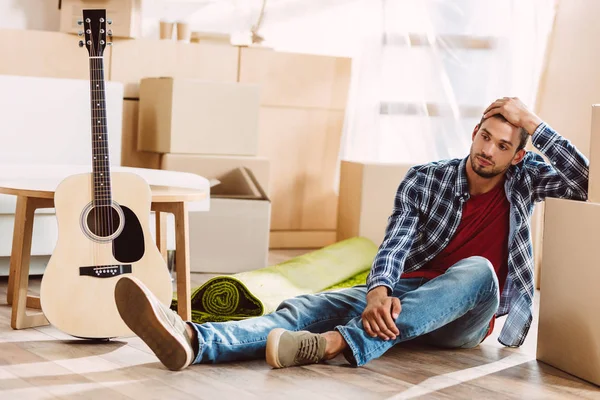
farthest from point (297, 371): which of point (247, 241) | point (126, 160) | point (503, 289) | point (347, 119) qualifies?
point (347, 119)

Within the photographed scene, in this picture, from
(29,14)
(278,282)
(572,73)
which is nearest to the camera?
(278,282)

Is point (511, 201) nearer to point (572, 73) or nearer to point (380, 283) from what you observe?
point (380, 283)

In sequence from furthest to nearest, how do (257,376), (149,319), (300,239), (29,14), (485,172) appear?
(300,239)
(29,14)
(485,172)
(257,376)
(149,319)

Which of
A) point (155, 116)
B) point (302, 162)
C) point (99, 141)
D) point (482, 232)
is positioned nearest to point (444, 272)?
point (482, 232)

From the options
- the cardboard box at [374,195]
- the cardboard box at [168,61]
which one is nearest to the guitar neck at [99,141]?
the cardboard box at [168,61]

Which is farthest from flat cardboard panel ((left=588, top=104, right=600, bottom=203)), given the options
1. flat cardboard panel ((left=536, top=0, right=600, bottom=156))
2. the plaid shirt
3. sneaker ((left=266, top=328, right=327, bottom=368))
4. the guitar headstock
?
the guitar headstock

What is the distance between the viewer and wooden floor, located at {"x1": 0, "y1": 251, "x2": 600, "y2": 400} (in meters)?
2.13

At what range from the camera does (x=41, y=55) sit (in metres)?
4.54

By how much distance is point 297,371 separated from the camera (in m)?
2.36

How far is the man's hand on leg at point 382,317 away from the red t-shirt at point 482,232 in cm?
29

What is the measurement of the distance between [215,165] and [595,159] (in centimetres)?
233

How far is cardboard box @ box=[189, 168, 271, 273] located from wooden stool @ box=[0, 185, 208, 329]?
1204 mm

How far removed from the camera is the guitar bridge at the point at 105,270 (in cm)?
256

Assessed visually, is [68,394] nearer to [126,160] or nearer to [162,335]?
[162,335]
